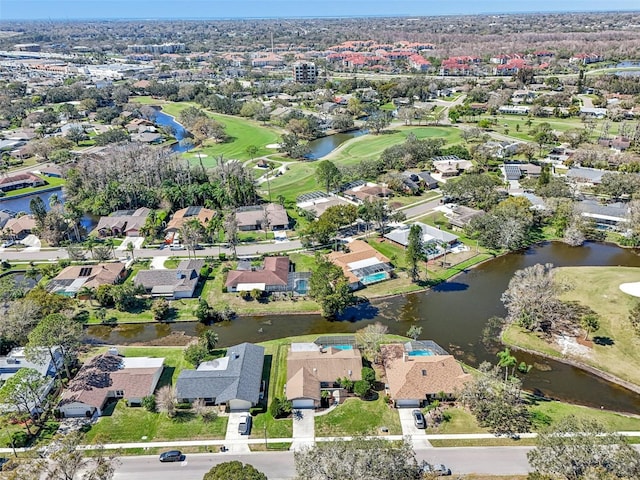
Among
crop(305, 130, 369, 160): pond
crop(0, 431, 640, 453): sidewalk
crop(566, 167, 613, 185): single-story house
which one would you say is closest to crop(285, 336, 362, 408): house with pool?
crop(0, 431, 640, 453): sidewalk

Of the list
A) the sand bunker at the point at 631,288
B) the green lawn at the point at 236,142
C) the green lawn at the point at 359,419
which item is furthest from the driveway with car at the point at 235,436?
the green lawn at the point at 236,142

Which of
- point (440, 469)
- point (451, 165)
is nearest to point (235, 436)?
point (440, 469)

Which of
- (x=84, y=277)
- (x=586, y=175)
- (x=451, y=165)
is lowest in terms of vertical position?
(x=84, y=277)

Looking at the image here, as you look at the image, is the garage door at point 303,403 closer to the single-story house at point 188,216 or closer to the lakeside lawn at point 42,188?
the single-story house at point 188,216

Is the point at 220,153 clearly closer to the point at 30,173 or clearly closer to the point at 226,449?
the point at 30,173

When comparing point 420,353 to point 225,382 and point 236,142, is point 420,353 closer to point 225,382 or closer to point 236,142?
point 225,382
